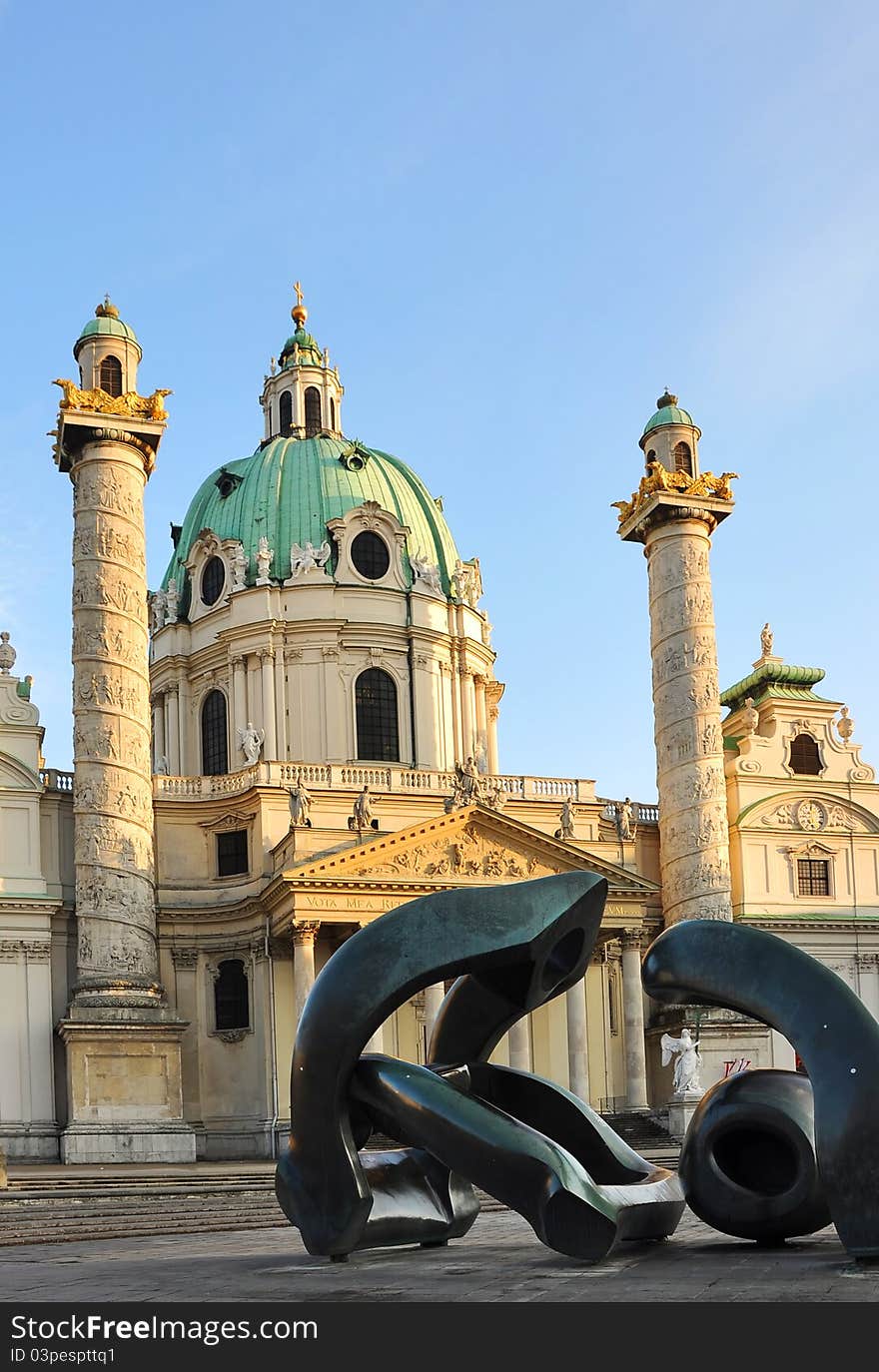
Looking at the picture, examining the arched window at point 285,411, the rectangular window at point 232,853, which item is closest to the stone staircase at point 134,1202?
the rectangular window at point 232,853

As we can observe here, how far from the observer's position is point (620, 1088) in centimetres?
4875

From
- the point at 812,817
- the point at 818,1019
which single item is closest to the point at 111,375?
the point at 812,817

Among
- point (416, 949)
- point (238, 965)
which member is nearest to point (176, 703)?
point (238, 965)

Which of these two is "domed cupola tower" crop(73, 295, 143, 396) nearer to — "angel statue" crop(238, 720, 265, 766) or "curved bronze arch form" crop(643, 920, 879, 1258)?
"angel statue" crop(238, 720, 265, 766)

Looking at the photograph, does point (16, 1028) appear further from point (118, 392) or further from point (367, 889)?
point (118, 392)

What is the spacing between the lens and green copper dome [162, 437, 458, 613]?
2309 inches

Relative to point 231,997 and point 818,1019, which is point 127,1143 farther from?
point 818,1019

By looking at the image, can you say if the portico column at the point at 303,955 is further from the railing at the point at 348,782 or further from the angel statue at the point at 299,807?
the railing at the point at 348,782

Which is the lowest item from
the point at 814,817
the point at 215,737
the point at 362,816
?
the point at 814,817

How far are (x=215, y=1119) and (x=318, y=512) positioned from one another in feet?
72.1

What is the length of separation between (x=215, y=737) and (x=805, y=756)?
19500mm

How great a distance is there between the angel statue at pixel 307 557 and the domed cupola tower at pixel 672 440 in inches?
473

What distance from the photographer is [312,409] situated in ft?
213

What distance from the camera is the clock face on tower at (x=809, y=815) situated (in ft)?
173
